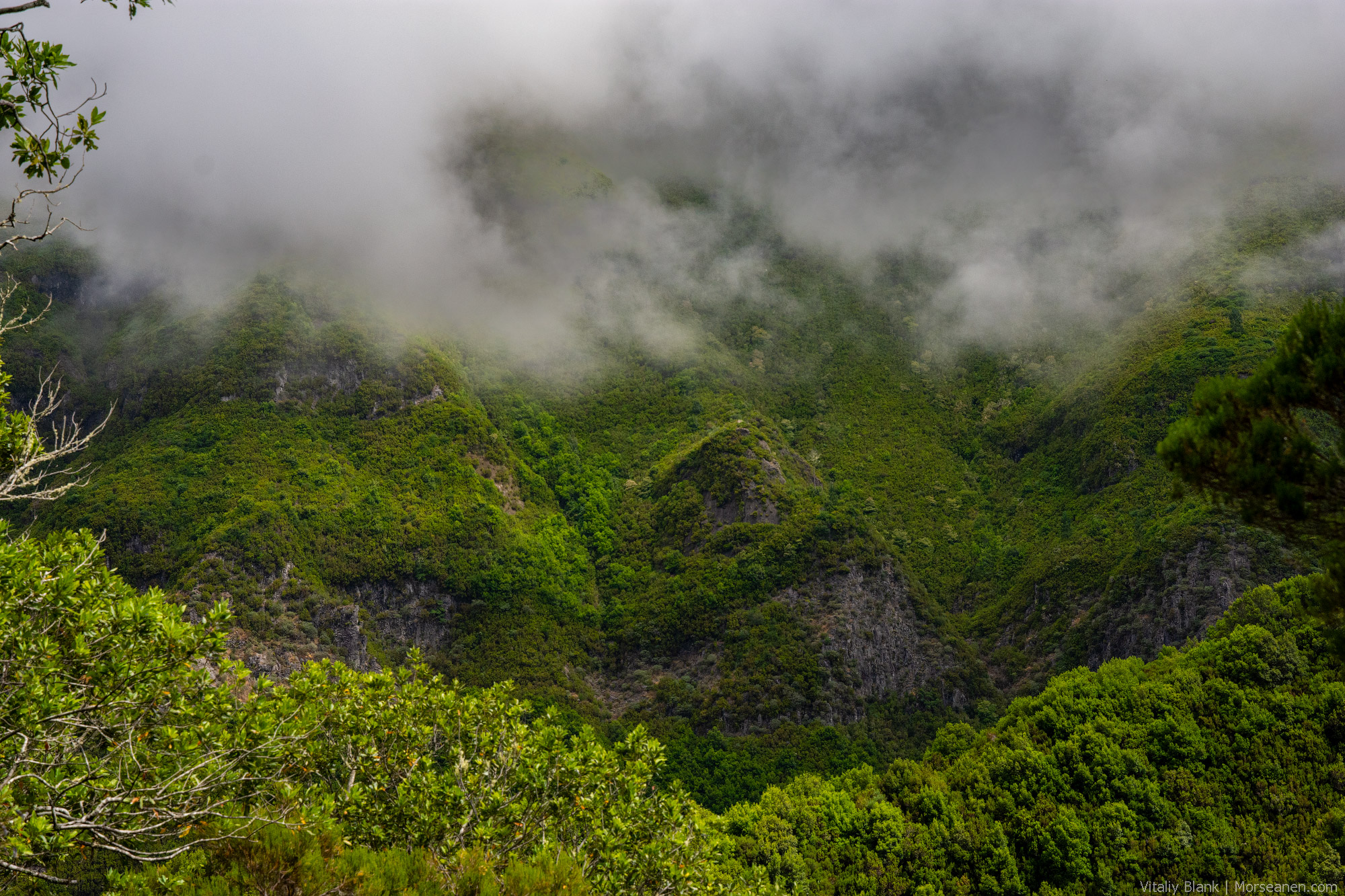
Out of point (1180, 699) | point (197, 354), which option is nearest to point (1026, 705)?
point (1180, 699)

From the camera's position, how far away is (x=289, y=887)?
9.95 m

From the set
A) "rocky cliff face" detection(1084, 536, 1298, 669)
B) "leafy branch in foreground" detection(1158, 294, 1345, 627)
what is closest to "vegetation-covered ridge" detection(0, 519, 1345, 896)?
"leafy branch in foreground" detection(1158, 294, 1345, 627)

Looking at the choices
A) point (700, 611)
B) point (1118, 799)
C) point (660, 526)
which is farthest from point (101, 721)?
point (660, 526)

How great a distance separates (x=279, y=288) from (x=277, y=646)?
114 m

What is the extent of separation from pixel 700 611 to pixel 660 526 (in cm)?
2943

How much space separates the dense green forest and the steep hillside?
2.49 ft

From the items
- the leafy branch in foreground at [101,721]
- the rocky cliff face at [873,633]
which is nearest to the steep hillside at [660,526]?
the rocky cliff face at [873,633]

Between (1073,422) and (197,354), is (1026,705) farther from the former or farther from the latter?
(197,354)

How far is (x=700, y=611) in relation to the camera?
442 ft

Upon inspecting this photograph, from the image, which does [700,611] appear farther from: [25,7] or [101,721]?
[25,7]

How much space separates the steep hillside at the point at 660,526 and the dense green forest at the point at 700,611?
0.76 metres

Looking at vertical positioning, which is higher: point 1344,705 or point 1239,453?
point 1239,453

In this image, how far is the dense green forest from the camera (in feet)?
61.1

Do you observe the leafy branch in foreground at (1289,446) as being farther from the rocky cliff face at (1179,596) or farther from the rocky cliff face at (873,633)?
the rocky cliff face at (873,633)
